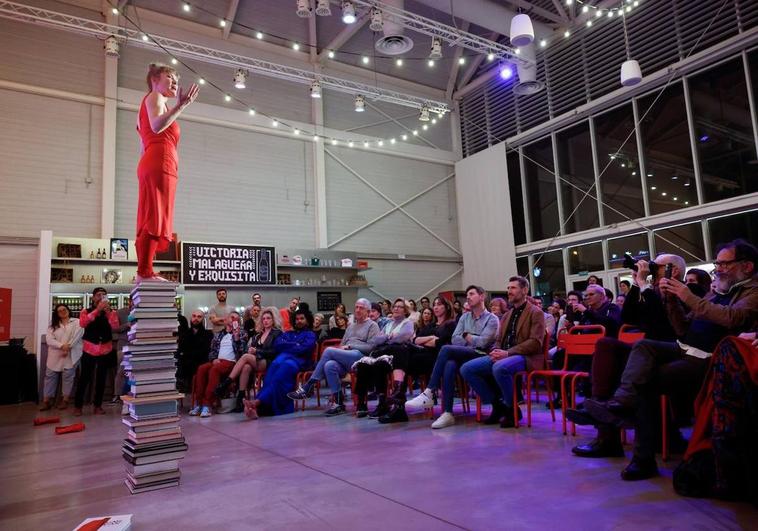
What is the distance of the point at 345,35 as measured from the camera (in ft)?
34.7

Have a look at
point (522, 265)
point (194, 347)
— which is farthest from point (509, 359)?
point (522, 265)

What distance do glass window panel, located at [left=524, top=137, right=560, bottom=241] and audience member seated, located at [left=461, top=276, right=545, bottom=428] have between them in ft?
23.8

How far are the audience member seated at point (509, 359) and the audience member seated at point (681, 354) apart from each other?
4.33 feet

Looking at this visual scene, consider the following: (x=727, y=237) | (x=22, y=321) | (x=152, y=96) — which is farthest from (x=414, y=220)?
(x=152, y=96)

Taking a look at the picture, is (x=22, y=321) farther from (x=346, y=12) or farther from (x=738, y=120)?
(x=738, y=120)

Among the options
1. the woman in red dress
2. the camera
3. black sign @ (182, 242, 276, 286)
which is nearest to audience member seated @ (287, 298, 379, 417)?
the woman in red dress

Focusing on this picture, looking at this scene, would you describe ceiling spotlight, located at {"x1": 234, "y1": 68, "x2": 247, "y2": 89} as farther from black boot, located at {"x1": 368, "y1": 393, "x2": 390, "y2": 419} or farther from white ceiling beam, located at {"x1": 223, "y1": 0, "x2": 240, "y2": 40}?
black boot, located at {"x1": 368, "y1": 393, "x2": 390, "y2": 419}

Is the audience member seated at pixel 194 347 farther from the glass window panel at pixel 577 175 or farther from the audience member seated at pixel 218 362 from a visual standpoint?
the glass window panel at pixel 577 175

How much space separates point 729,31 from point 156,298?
359 inches

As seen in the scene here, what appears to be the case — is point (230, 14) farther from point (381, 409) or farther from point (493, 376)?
point (493, 376)

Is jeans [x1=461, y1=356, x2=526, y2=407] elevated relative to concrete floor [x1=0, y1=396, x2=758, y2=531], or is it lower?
elevated

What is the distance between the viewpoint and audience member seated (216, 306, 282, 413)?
543 centimetres

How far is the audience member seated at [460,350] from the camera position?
A: 164 inches

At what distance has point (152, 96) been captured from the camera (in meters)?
3.16
